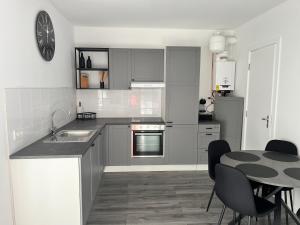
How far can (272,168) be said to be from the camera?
2037 mm

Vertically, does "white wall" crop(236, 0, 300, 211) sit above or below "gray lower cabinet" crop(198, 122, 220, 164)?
above

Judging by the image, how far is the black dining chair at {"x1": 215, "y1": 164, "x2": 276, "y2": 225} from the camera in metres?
1.76

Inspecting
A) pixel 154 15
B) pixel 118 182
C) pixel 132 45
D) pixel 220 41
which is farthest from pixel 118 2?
pixel 118 182

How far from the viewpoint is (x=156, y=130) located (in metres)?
3.78

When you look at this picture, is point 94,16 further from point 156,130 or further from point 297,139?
point 297,139

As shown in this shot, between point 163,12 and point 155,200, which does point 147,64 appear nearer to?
point 163,12

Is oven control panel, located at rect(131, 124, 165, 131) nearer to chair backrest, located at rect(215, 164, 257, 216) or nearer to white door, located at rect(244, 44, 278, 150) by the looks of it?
white door, located at rect(244, 44, 278, 150)

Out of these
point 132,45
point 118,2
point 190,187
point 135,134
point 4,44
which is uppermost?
point 118,2

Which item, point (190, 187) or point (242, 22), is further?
point (242, 22)

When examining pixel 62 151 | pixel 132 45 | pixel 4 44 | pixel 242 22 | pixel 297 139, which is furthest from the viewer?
pixel 132 45

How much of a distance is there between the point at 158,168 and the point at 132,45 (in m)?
2.40

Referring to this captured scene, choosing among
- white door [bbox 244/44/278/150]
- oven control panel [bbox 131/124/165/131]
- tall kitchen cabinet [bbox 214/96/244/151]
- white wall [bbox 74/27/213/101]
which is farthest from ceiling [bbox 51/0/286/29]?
oven control panel [bbox 131/124/165/131]

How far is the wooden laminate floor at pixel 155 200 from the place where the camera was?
2.50 meters

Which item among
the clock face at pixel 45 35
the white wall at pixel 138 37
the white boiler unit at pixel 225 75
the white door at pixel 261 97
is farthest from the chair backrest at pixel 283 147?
the clock face at pixel 45 35
